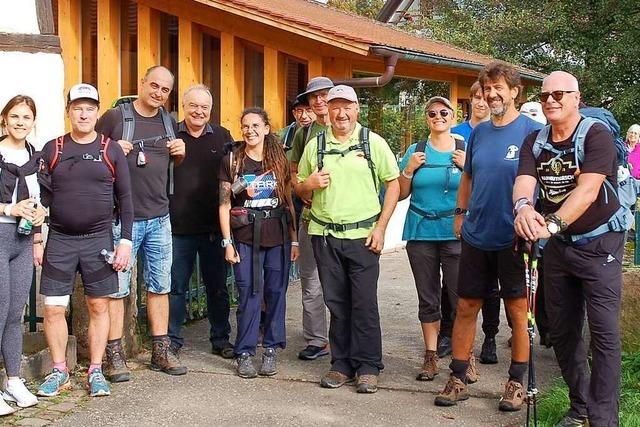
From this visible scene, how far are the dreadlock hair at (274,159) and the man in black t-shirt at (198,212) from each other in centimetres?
24

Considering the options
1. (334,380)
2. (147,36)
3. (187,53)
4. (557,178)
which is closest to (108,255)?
(334,380)

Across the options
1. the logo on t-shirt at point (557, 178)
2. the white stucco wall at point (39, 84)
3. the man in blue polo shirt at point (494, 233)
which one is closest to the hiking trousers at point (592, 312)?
the logo on t-shirt at point (557, 178)

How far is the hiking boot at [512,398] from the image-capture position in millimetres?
5117

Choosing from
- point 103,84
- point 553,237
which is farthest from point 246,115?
point 103,84

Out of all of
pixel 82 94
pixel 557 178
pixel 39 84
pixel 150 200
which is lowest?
pixel 150 200

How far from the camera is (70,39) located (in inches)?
463

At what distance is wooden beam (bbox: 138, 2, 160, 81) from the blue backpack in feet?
25.3

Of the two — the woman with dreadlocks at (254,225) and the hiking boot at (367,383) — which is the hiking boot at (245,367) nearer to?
the woman with dreadlocks at (254,225)

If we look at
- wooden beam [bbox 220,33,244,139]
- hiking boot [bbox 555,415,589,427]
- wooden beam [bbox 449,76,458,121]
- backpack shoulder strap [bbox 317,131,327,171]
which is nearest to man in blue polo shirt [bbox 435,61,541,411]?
hiking boot [bbox 555,415,589,427]

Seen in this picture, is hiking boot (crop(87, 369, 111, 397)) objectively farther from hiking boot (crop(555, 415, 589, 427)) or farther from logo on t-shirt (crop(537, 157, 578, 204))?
logo on t-shirt (crop(537, 157, 578, 204))

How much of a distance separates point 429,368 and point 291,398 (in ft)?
3.37

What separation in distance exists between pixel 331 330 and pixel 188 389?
3.35ft

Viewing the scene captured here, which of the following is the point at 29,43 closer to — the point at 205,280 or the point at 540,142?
the point at 205,280

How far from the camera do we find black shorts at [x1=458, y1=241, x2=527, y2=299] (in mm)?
5055
